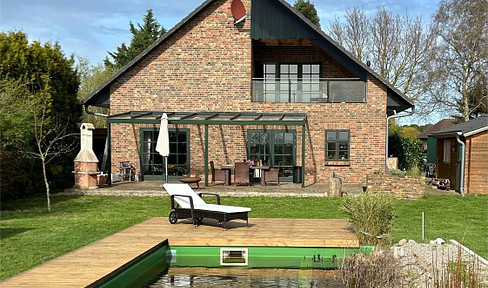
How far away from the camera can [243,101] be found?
1800 centimetres

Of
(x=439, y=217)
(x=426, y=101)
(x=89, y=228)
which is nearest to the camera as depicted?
(x=89, y=228)

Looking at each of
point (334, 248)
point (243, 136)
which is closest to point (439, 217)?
point (334, 248)

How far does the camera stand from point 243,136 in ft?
58.5

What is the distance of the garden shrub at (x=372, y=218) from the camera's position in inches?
297

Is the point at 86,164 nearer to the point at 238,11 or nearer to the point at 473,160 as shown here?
the point at 238,11

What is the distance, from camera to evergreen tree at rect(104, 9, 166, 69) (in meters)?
40.6

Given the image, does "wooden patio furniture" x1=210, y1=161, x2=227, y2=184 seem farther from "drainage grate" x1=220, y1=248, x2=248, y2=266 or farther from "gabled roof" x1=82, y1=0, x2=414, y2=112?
"drainage grate" x1=220, y1=248, x2=248, y2=266

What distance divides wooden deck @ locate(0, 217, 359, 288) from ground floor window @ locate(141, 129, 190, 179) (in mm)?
8057

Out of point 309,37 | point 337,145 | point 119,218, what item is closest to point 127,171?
point 119,218

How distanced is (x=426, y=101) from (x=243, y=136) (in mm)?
18247

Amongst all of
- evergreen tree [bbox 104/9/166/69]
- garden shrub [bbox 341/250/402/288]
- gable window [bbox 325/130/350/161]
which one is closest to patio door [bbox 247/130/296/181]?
gable window [bbox 325/130/350/161]

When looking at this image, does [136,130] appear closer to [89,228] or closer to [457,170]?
[89,228]

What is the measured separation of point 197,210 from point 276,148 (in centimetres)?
905

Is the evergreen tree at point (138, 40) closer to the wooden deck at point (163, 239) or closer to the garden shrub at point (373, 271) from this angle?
the wooden deck at point (163, 239)
